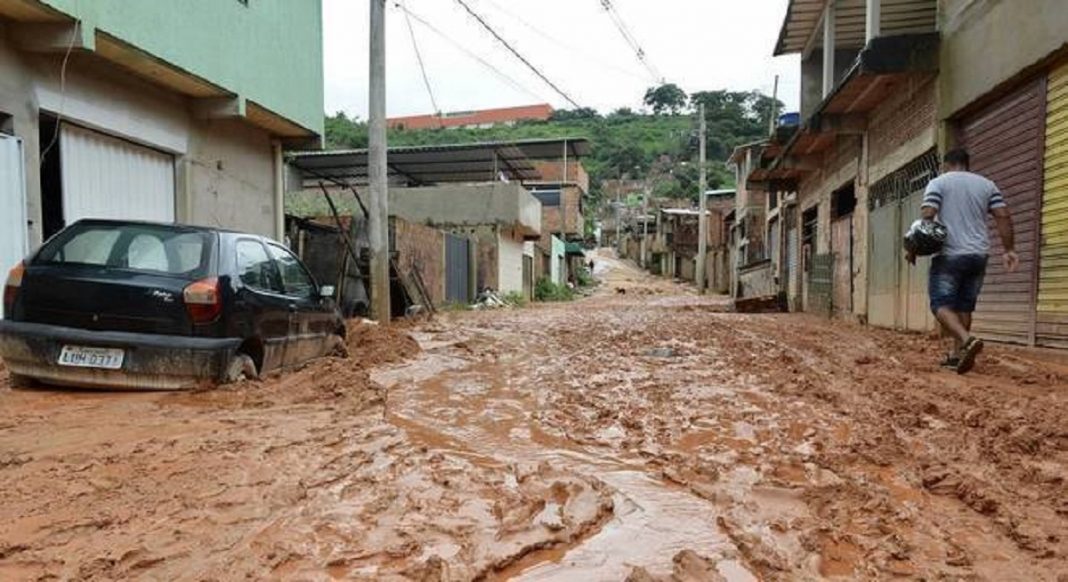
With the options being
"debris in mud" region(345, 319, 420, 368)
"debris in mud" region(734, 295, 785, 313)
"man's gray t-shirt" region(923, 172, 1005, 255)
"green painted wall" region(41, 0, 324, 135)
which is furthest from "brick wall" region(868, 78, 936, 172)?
"green painted wall" region(41, 0, 324, 135)

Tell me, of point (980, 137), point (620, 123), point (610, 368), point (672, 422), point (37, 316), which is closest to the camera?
point (672, 422)

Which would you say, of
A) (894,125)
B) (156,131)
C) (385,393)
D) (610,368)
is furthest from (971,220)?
(156,131)

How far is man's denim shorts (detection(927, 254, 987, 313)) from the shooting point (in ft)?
16.8

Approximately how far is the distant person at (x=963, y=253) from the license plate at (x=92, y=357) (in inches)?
226

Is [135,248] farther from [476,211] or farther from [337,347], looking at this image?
[476,211]

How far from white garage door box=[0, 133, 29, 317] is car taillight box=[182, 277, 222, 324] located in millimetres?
2995

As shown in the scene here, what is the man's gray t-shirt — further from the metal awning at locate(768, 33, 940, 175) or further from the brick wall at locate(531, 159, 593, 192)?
the brick wall at locate(531, 159, 593, 192)

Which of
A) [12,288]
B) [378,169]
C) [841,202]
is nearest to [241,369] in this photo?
[12,288]

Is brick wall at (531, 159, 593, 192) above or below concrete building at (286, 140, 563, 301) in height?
above

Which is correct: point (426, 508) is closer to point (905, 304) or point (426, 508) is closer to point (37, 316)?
point (37, 316)

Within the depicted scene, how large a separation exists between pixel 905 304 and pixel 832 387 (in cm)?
539

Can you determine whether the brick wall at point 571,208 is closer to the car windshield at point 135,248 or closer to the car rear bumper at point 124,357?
the car windshield at point 135,248

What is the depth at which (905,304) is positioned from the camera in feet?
30.6

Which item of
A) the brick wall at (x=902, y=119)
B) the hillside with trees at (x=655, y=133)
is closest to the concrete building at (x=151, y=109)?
the brick wall at (x=902, y=119)
